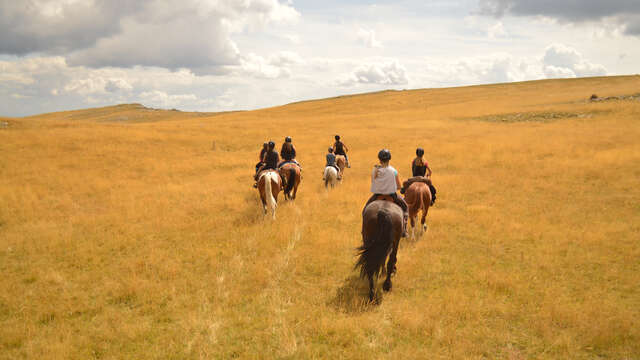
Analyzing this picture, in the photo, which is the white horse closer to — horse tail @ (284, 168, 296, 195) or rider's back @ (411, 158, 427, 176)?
horse tail @ (284, 168, 296, 195)

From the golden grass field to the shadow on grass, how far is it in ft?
0.15

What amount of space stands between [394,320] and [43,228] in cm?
1237

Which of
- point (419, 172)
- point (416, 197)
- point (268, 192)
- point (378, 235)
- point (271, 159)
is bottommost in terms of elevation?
point (378, 235)

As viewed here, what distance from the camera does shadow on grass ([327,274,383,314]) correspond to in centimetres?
684

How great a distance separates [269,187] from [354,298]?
20.6ft

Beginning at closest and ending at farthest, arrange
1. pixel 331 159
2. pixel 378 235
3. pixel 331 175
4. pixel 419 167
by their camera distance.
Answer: pixel 378 235 → pixel 419 167 → pixel 331 175 → pixel 331 159

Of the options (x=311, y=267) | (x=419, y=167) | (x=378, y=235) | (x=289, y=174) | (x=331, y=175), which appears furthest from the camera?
(x=331, y=175)

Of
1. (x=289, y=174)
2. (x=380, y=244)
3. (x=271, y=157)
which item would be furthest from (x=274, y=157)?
(x=380, y=244)

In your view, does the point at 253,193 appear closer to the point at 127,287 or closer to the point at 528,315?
the point at 127,287

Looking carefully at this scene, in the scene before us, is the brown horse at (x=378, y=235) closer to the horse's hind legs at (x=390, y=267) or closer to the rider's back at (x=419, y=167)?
the horse's hind legs at (x=390, y=267)

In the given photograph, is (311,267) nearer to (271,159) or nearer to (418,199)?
(418,199)

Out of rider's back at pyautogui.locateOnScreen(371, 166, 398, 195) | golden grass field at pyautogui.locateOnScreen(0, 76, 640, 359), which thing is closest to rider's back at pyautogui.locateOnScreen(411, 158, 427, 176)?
golden grass field at pyautogui.locateOnScreen(0, 76, 640, 359)

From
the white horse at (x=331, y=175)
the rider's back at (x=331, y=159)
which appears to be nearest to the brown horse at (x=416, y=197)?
the white horse at (x=331, y=175)

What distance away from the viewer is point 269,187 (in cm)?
1235
